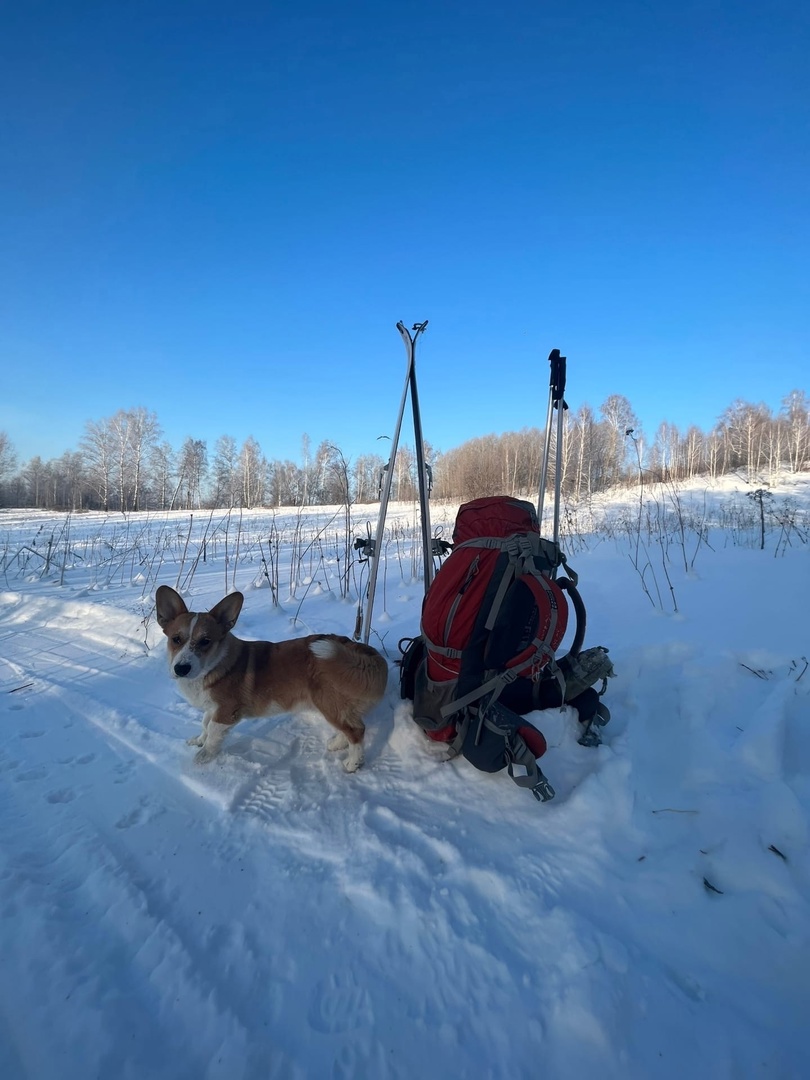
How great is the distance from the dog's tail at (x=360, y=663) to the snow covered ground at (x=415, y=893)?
33 centimetres

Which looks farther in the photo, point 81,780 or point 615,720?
point 615,720

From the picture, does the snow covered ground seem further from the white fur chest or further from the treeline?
the treeline

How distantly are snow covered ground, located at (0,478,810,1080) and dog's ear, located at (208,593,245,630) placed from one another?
0.75m

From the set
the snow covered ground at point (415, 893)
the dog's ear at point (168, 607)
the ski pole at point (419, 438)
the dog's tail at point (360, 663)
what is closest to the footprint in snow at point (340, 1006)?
the snow covered ground at point (415, 893)

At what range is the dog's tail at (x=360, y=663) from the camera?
2.45 metres

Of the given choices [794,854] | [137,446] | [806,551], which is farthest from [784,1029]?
[137,446]

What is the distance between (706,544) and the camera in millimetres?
5891

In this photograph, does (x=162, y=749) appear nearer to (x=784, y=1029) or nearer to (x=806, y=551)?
(x=784, y=1029)

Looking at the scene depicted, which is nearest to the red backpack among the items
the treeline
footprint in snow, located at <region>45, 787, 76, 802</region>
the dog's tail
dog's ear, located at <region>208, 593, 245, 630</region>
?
the dog's tail

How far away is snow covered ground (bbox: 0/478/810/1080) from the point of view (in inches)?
45.5

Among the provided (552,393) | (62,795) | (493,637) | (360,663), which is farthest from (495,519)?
(62,795)

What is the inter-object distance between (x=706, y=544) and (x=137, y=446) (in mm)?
35568

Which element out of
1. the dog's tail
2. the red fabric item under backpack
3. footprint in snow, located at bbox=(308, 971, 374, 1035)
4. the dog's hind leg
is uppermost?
the red fabric item under backpack

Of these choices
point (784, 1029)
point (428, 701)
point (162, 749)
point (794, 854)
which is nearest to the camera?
point (784, 1029)
